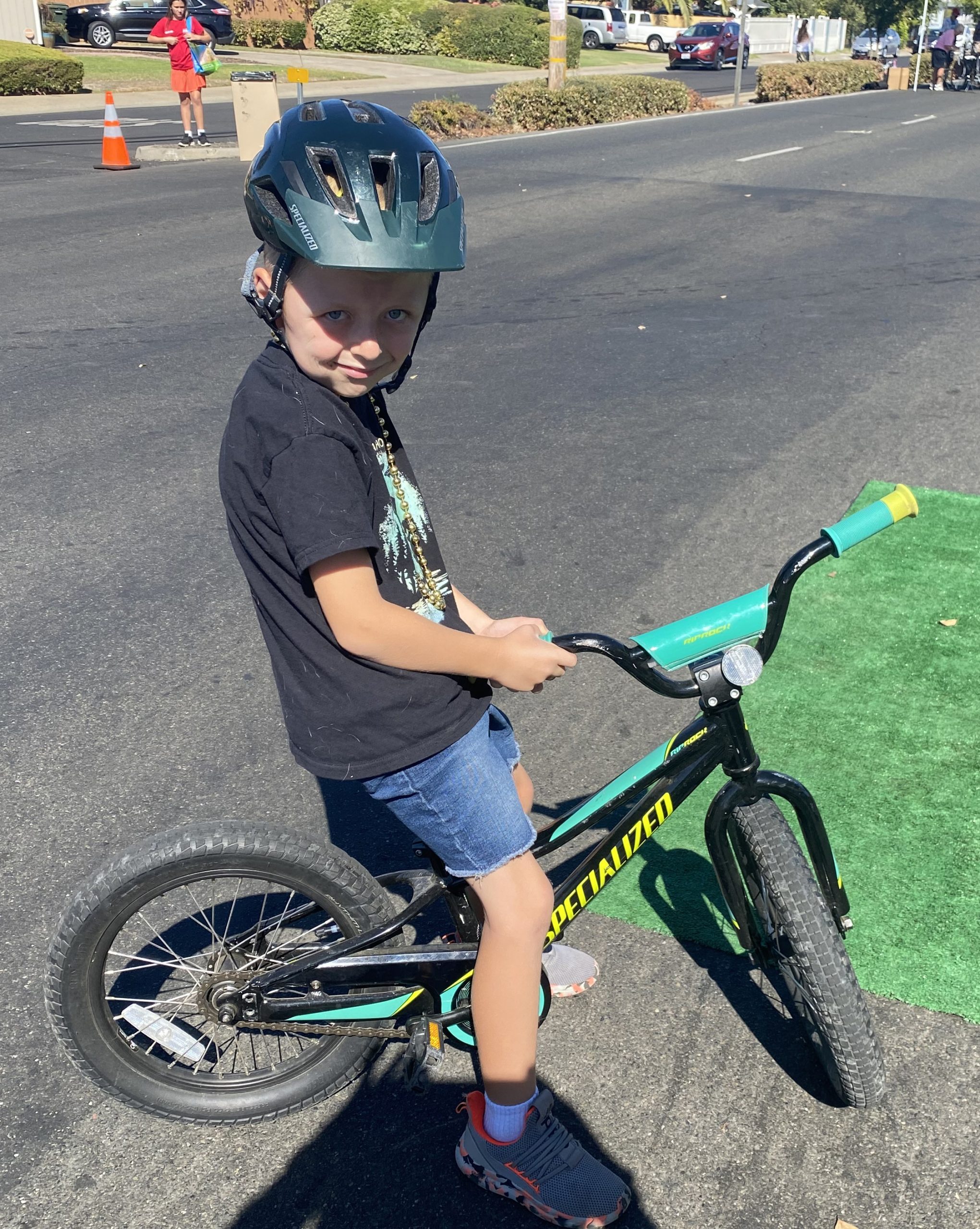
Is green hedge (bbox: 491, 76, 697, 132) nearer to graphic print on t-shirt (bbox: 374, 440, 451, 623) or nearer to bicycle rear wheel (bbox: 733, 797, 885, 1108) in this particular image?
graphic print on t-shirt (bbox: 374, 440, 451, 623)

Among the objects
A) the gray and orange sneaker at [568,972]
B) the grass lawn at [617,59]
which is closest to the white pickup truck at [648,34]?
the grass lawn at [617,59]

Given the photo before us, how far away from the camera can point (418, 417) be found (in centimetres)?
671

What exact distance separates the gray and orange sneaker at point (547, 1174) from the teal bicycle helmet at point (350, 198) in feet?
5.29

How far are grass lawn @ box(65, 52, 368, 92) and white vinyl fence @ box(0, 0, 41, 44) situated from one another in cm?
146

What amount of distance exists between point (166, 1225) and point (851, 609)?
11.1ft

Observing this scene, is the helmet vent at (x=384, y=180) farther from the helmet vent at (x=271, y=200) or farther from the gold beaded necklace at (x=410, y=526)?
the gold beaded necklace at (x=410, y=526)

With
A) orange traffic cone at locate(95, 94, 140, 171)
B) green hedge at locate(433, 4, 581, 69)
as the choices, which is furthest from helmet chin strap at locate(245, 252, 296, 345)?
green hedge at locate(433, 4, 581, 69)

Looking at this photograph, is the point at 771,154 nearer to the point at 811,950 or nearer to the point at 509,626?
the point at 509,626

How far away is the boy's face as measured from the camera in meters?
1.97

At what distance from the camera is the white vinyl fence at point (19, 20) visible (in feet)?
104

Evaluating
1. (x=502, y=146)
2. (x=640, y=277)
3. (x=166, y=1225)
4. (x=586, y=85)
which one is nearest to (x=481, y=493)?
(x=166, y=1225)

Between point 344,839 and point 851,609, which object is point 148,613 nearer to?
point 344,839

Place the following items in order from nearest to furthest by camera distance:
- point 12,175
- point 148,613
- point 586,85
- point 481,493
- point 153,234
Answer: point 148,613 < point 481,493 < point 153,234 < point 12,175 < point 586,85

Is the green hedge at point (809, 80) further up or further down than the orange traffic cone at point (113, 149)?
further down
